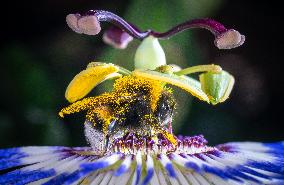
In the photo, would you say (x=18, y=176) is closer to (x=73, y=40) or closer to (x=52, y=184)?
(x=52, y=184)

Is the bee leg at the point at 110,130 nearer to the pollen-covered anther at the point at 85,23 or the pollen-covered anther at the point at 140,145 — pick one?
the pollen-covered anther at the point at 140,145

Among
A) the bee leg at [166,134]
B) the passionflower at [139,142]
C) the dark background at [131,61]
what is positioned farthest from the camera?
the dark background at [131,61]

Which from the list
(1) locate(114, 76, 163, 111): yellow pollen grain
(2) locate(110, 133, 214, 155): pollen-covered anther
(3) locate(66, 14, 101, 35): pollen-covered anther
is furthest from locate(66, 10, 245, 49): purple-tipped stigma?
(2) locate(110, 133, 214, 155): pollen-covered anther

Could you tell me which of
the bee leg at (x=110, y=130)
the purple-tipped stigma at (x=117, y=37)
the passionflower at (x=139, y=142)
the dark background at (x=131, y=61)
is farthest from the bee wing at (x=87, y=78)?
the dark background at (x=131, y=61)

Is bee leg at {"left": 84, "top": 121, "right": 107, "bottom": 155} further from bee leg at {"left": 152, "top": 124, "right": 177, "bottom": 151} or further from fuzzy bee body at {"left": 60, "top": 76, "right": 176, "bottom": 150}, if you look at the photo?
bee leg at {"left": 152, "top": 124, "right": 177, "bottom": 151}

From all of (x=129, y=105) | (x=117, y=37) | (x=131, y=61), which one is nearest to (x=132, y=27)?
(x=117, y=37)
